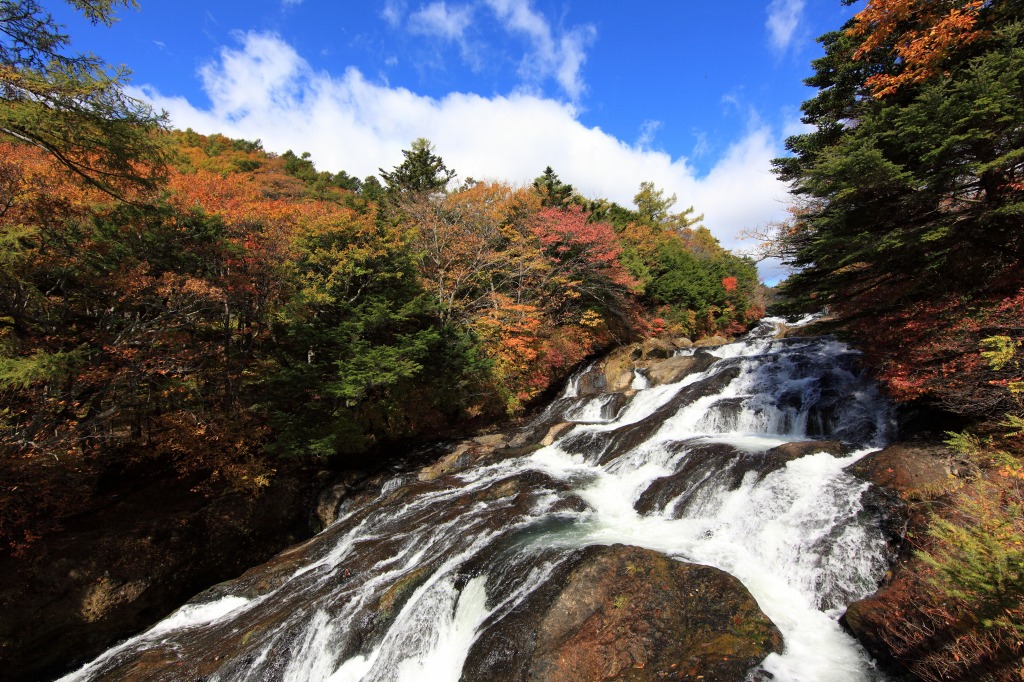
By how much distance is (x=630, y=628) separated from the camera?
5.21 m

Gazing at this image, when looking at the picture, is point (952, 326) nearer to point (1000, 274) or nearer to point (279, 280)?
point (1000, 274)

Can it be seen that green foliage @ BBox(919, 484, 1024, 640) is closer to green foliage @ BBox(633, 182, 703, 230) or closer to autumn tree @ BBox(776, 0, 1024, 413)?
autumn tree @ BBox(776, 0, 1024, 413)

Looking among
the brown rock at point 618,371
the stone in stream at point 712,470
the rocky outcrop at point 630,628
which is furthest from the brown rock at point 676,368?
the rocky outcrop at point 630,628

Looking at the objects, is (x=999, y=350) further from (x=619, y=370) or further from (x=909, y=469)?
(x=619, y=370)

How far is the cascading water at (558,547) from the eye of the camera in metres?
6.04

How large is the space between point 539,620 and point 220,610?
7282 mm

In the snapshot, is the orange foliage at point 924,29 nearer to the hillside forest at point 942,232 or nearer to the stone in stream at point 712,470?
the hillside forest at point 942,232

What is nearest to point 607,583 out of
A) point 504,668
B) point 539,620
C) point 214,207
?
point 539,620

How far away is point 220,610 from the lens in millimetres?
8625

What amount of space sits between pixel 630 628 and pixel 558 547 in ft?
6.57

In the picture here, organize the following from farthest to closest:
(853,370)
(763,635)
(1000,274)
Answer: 1. (853,370)
2. (1000,274)
3. (763,635)

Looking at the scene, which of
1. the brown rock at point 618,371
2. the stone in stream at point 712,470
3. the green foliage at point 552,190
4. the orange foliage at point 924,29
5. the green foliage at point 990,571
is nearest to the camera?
the green foliage at point 990,571

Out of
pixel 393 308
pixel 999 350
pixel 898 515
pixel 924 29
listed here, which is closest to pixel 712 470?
pixel 898 515

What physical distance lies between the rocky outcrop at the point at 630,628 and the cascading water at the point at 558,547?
36 cm
